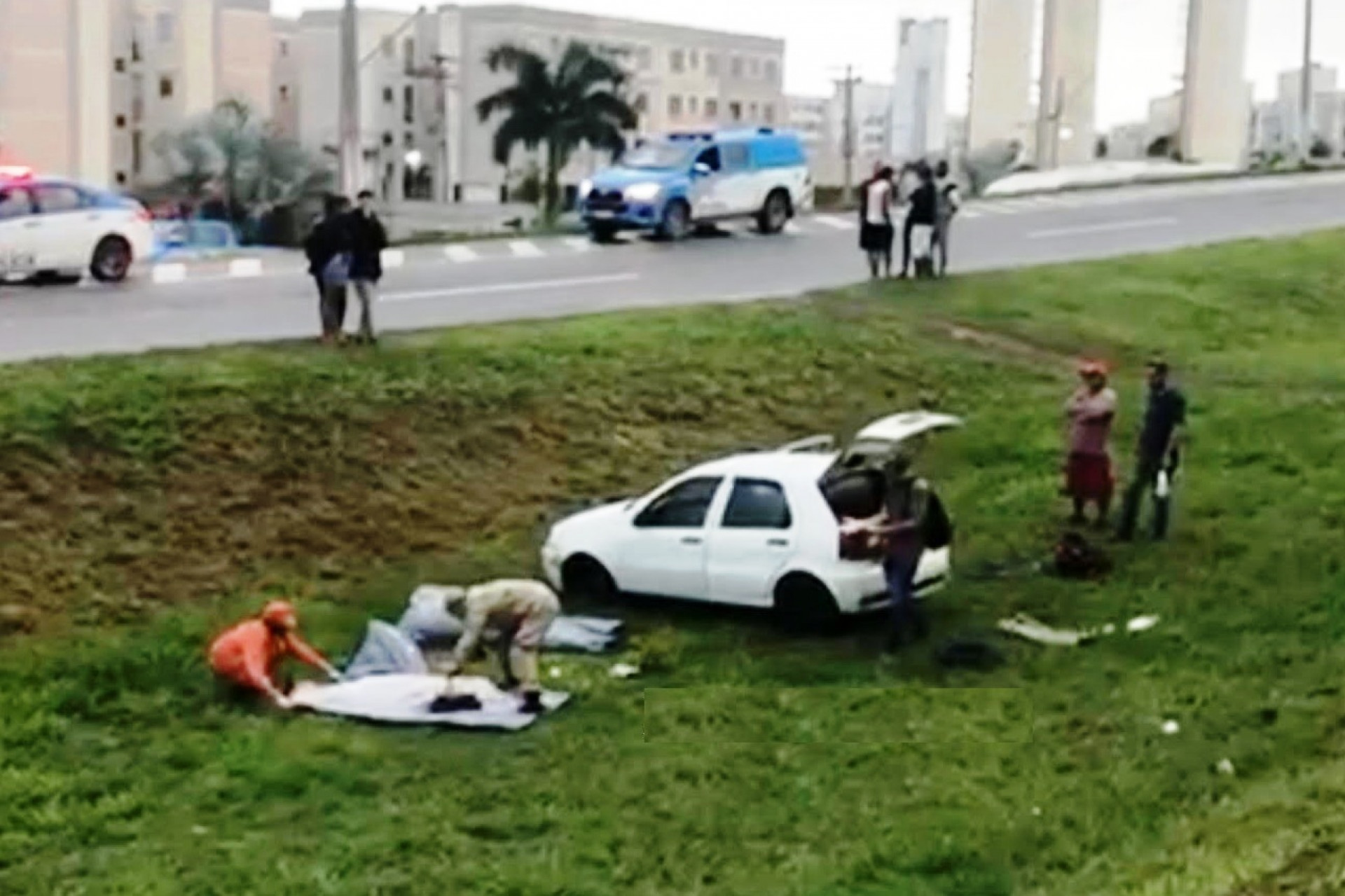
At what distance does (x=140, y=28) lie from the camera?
3127 inches

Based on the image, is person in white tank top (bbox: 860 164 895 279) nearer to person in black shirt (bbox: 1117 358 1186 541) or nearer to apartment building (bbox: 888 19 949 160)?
person in black shirt (bbox: 1117 358 1186 541)

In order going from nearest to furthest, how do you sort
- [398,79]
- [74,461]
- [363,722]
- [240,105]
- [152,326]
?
[363,722] < [74,461] < [152,326] < [240,105] < [398,79]

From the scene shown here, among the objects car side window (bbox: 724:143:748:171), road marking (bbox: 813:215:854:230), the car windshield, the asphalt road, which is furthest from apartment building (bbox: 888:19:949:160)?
the car windshield

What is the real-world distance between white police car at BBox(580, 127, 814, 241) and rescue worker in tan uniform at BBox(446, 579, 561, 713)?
68.9 feet

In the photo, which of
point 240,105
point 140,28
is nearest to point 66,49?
point 240,105

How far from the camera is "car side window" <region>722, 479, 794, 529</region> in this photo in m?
15.9

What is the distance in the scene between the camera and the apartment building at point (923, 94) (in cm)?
8044

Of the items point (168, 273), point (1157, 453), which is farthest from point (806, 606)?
point (168, 273)

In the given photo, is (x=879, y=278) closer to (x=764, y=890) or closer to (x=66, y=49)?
(x=764, y=890)

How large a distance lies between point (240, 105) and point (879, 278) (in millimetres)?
48389

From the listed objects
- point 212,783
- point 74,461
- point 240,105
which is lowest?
point 212,783

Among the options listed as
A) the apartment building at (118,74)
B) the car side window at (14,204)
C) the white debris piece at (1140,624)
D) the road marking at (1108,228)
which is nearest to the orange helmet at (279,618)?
the white debris piece at (1140,624)

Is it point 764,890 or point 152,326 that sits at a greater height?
point 152,326

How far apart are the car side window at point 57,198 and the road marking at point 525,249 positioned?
725 cm
